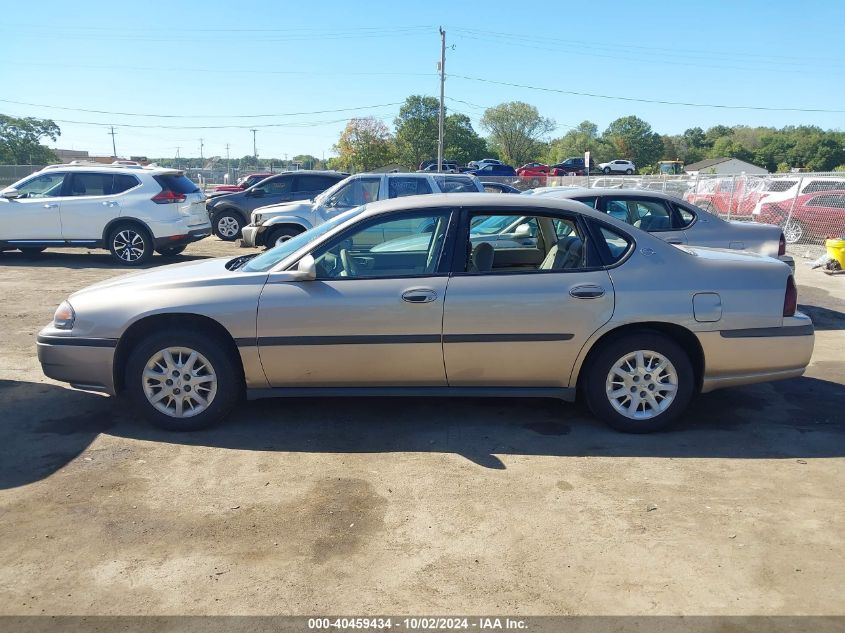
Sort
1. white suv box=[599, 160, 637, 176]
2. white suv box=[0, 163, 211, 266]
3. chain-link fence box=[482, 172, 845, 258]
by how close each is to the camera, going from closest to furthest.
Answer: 1. white suv box=[0, 163, 211, 266]
2. chain-link fence box=[482, 172, 845, 258]
3. white suv box=[599, 160, 637, 176]

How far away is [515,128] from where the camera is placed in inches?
4055

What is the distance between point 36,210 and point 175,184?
8.25 feet

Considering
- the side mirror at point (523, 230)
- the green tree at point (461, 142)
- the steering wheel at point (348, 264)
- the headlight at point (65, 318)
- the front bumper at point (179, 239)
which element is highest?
the green tree at point (461, 142)

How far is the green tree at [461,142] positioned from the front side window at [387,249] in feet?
312

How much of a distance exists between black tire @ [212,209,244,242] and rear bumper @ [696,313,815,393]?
14.4 metres

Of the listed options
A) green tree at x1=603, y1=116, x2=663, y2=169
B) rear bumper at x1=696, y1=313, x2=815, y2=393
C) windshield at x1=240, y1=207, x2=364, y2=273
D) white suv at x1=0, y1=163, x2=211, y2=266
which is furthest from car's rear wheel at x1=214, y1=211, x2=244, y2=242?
green tree at x1=603, y1=116, x2=663, y2=169

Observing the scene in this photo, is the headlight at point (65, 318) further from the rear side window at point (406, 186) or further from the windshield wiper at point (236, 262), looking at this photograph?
the rear side window at point (406, 186)

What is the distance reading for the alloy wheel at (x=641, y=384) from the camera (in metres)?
4.64

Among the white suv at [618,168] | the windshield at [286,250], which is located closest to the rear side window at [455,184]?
the windshield at [286,250]

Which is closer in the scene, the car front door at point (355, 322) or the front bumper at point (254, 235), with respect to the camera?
the car front door at point (355, 322)

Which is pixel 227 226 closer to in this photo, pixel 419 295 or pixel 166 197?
pixel 166 197

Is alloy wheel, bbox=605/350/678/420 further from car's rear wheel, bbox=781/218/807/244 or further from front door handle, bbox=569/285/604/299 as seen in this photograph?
car's rear wheel, bbox=781/218/807/244

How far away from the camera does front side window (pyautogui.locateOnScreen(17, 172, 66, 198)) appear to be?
1261 cm

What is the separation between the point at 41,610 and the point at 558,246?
3868 millimetres
